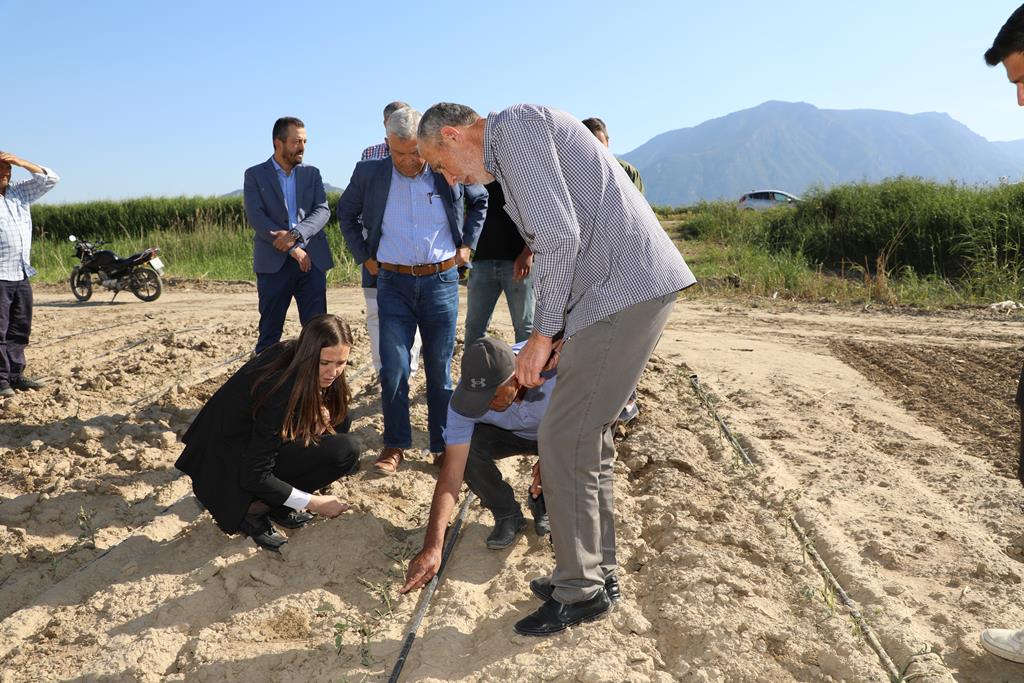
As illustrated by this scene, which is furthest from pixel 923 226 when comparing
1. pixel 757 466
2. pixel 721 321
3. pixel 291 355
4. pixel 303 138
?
pixel 291 355

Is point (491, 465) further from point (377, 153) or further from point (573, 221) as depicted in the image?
point (377, 153)

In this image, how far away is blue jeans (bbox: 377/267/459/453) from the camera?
3896mm

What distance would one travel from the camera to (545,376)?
3.12m

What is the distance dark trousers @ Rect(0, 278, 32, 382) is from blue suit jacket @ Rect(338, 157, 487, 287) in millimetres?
2720

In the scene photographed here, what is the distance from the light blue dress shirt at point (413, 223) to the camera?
3.86 meters

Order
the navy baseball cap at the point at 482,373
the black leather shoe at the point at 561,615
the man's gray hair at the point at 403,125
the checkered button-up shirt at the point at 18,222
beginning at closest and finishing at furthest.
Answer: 1. the black leather shoe at the point at 561,615
2. the navy baseball cap at the point at 482,373
3. the man's gray hair at the point at 403,125
4. the checkered button-up shirt at the point at 18,222

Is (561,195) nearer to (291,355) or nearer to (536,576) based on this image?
(291,355)

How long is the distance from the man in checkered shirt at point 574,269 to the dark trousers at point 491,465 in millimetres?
831

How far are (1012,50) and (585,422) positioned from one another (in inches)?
59.6

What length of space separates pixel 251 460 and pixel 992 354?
240 inches

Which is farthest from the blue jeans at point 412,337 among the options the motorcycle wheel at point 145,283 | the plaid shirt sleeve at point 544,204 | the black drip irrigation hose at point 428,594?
the motorcycle wheel at point 145,283

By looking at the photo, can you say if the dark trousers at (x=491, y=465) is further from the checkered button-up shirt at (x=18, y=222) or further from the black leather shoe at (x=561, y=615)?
the checkered button-up shirt at (x=18, y=222)

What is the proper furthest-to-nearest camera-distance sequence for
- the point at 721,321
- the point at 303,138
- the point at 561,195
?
1. the point at 721,321
2. the point at 303,138
3. the point at 561,195

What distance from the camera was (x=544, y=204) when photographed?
2152mm
